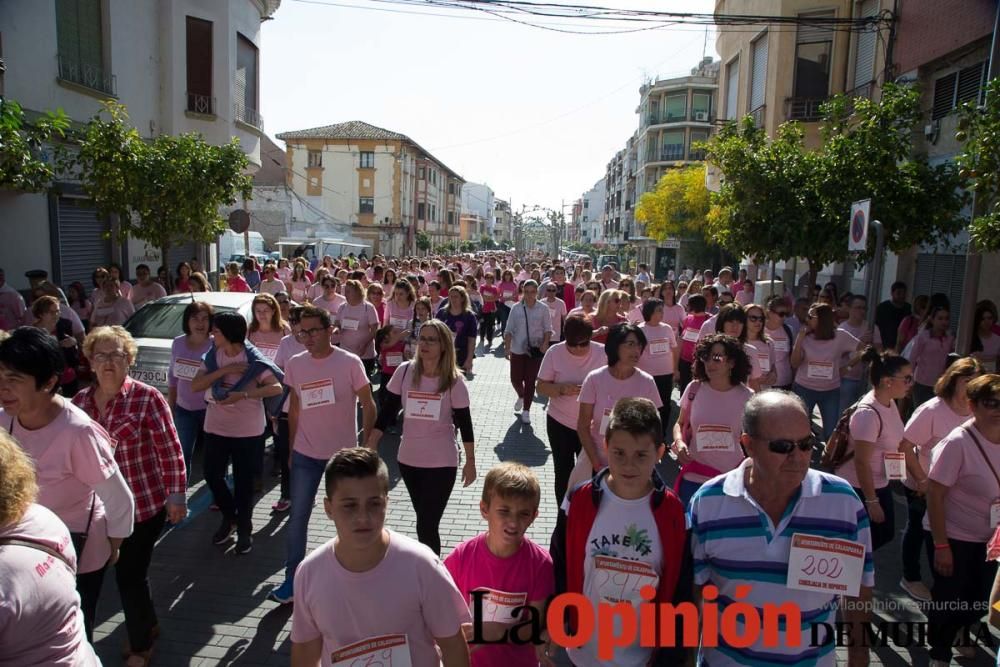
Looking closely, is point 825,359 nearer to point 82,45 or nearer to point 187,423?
point 187,423

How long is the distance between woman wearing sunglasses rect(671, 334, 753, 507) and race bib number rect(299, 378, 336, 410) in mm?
2351

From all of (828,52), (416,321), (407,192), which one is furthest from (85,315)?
(407,192)

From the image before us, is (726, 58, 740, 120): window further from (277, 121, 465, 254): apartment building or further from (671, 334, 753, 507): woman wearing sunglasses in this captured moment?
(277, 121, 465, 254): apartment building

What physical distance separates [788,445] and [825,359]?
564cm

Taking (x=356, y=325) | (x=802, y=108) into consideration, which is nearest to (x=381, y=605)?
(x=356, y=325)

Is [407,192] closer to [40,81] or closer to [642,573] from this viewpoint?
[40,81]

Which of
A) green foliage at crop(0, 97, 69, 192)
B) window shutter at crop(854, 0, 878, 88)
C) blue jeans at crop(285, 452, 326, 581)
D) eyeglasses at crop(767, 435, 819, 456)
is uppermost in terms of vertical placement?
window shutter at crop(854, 0, 878, 88)

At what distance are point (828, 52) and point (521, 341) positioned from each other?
42.2ft

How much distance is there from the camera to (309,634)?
2453 mm

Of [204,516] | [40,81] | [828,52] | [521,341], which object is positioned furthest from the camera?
[828,52]

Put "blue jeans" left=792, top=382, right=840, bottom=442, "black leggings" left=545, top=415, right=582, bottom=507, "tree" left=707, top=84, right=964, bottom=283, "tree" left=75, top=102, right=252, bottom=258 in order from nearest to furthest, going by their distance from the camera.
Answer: "black leggings" left=545, top=415, right=582, bottom=507, "blue jeans" left=792, top=382, right=840, bottom=442, "tree" left=707, top=84, right=964, bottom=283, "tree" left=75, top=102, right=252, bottom=258

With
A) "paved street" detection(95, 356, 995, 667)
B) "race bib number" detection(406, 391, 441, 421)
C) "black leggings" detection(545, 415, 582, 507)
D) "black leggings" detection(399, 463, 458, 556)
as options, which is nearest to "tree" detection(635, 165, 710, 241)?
"paved street" detection(95, 356, 995, 667)

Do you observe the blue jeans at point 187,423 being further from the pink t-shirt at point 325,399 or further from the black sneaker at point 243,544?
A: the pink t-shirt at point 325,399

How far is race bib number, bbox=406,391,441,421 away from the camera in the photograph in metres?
4.68
